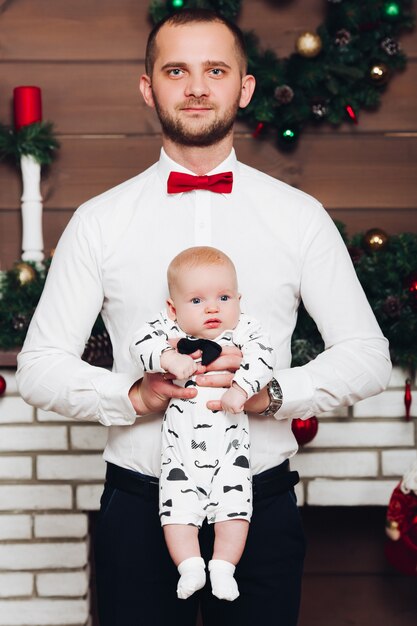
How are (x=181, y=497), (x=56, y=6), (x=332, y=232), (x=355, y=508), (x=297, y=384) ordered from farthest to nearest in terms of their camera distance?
(x=355, y=508) < (x=56, y=6) < (x=332, y=232) < (x=297, y=384) < (x=181, y=497)

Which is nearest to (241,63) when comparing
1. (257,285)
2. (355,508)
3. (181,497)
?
(257,285)

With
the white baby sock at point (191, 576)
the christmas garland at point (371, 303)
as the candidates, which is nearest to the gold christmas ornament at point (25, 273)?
the christmas garland at point (371, 303)

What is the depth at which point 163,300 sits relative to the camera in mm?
2033

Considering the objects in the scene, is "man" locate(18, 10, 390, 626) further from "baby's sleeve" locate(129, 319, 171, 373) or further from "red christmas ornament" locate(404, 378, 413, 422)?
"red christmas ornament" locate(404, 378, 413, 422)

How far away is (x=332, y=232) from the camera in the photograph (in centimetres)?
211

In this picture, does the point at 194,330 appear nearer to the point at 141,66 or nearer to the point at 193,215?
the point at 193,215

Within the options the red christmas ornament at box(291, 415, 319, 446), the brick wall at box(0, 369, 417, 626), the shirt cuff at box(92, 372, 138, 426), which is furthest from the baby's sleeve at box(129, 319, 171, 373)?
the brick wall at box(0, 369, 417, 626)

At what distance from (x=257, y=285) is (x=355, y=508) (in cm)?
156

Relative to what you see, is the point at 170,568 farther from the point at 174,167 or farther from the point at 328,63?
the point at 328,63

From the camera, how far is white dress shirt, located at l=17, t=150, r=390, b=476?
2012 millimetres

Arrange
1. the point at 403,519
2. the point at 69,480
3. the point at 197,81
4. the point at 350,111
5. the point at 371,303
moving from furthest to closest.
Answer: the point at 350,111 < the point at 69,480 < the point at 371,303 < the point at 403,519 < the point at 197,81

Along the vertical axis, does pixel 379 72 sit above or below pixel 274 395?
above

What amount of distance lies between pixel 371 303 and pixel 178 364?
116cm

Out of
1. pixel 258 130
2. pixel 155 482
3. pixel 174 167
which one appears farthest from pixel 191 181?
pixel 258 130
